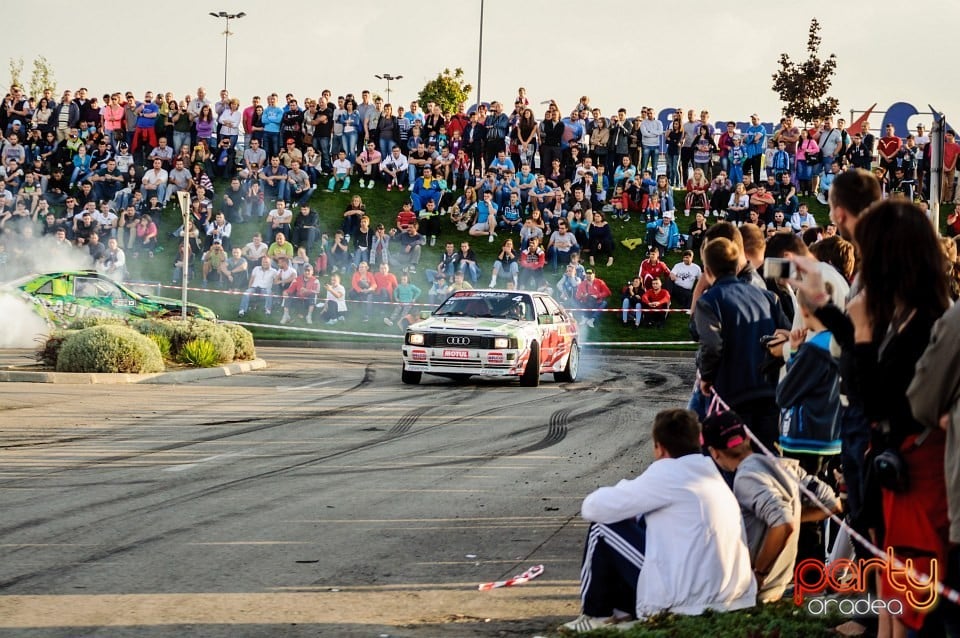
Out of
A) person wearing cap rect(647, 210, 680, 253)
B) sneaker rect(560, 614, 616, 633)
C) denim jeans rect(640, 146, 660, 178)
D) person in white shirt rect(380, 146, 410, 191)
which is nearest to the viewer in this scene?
sneaker rect(560, 614, 616, 633)

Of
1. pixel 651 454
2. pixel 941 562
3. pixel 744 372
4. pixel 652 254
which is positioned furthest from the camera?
pixel 652 254

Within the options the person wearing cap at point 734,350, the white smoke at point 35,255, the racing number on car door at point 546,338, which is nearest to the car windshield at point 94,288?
the white smoke at point 35,255

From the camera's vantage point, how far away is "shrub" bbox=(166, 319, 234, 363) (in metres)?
22.8

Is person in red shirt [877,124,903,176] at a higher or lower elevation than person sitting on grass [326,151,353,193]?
higher

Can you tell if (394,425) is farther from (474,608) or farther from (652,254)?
(652,254)

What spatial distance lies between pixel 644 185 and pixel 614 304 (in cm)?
528

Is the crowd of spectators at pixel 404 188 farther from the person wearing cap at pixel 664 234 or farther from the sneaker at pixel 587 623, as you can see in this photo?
the sneaker at pixel 587 623

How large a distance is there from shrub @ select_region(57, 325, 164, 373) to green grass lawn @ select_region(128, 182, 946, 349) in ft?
33.5

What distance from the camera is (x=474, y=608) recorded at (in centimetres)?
664

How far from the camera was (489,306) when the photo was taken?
21406mm

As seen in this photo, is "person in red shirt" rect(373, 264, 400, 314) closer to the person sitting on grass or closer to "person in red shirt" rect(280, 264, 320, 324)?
"person in red shirt" rect(280, 264, 320, 324)

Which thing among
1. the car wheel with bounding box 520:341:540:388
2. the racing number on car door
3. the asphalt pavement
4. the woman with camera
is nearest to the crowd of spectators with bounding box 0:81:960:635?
the racing number on car door

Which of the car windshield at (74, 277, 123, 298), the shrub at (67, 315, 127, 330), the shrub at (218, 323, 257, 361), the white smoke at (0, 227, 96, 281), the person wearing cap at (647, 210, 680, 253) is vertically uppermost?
the person wearing cap at (647, 210, 680, 253)

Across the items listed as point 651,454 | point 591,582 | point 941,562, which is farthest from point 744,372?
point 651,454
